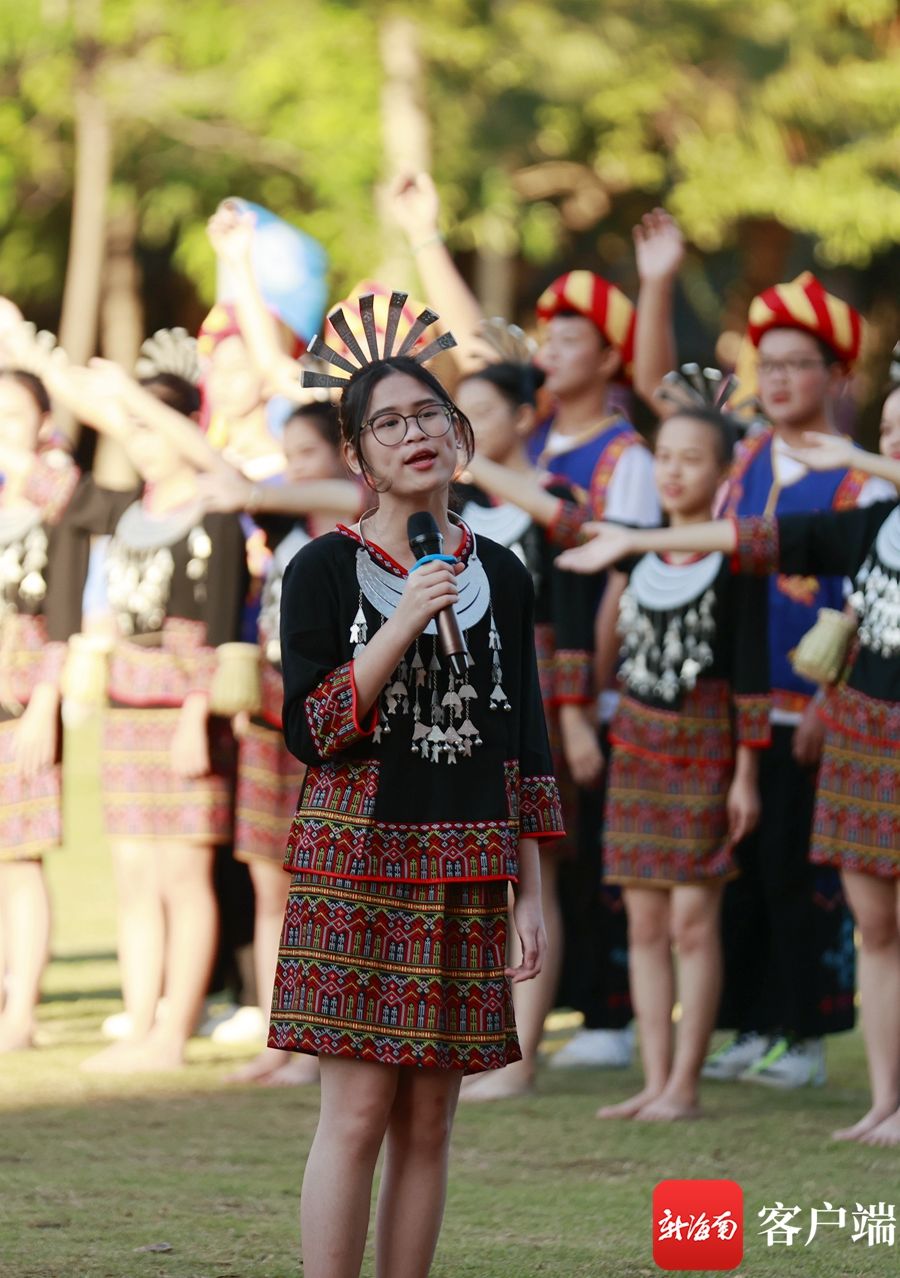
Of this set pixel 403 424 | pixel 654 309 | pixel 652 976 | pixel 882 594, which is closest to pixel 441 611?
pixel 403 424

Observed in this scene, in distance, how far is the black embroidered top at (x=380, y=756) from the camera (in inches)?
141

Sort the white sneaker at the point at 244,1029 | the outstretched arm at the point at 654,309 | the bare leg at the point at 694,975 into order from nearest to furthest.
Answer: the bare leg at the point at 694,975, the outstretched arm at the point at 654,309, the white sneaker at the point at 244,1029

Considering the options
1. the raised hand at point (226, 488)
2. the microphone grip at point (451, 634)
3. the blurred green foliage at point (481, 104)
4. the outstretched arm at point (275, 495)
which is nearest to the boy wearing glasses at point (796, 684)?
the outstretched arm at point (275, 495)

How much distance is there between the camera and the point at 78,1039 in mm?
6727

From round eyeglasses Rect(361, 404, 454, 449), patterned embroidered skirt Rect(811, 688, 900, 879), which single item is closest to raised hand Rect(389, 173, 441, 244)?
patterned embroidered skirt Rect(811, 688, 900, 879)

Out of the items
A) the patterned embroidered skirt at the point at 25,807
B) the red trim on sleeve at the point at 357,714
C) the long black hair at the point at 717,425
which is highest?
the long black hair at the point at 717,425

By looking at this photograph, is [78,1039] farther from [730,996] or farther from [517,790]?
[517,790]

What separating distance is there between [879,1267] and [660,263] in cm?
339

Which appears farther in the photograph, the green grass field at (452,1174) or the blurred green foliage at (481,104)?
the blurred green foliage at (481,104)

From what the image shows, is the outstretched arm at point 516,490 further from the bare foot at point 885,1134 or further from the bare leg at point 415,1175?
the bare leg at point 415,1175

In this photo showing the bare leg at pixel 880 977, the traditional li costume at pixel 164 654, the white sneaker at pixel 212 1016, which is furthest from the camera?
the white sneaker at pixel 212 1016

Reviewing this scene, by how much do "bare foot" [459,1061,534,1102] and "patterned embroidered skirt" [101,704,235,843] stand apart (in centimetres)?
105

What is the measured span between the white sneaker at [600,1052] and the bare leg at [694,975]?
33.1 inches

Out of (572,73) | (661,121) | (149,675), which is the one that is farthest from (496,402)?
(661,121)
